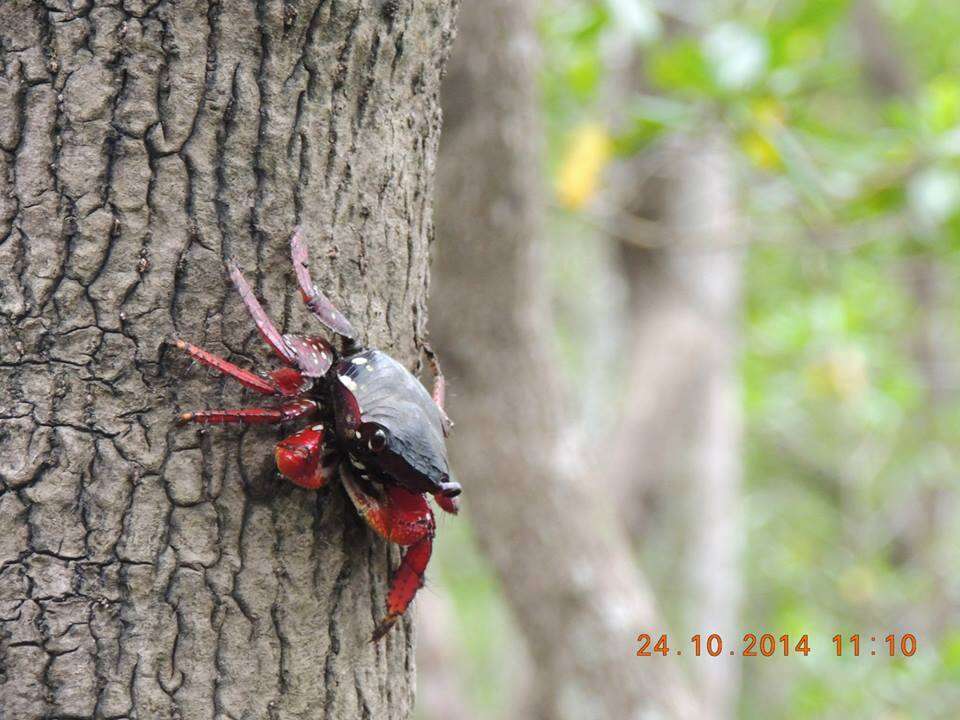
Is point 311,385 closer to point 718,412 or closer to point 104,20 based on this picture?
point 104,20

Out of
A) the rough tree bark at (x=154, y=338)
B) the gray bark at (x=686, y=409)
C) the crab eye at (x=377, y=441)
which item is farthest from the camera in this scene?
the gray bark at (x=686, y=409)

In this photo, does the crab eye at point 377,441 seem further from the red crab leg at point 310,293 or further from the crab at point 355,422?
the red crab leg at point 310,293

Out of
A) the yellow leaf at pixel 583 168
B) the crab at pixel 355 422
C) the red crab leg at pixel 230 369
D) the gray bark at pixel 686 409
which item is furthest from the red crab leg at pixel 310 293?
the gray bark at pixel 686 409

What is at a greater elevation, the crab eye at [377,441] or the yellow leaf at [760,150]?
the yellow leaf at [760,150]

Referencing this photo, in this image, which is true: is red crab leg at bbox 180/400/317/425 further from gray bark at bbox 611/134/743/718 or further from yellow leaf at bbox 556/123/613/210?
gray bark at bbox 611/134/743/718

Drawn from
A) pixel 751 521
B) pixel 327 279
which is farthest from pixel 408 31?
pixel 751 521
